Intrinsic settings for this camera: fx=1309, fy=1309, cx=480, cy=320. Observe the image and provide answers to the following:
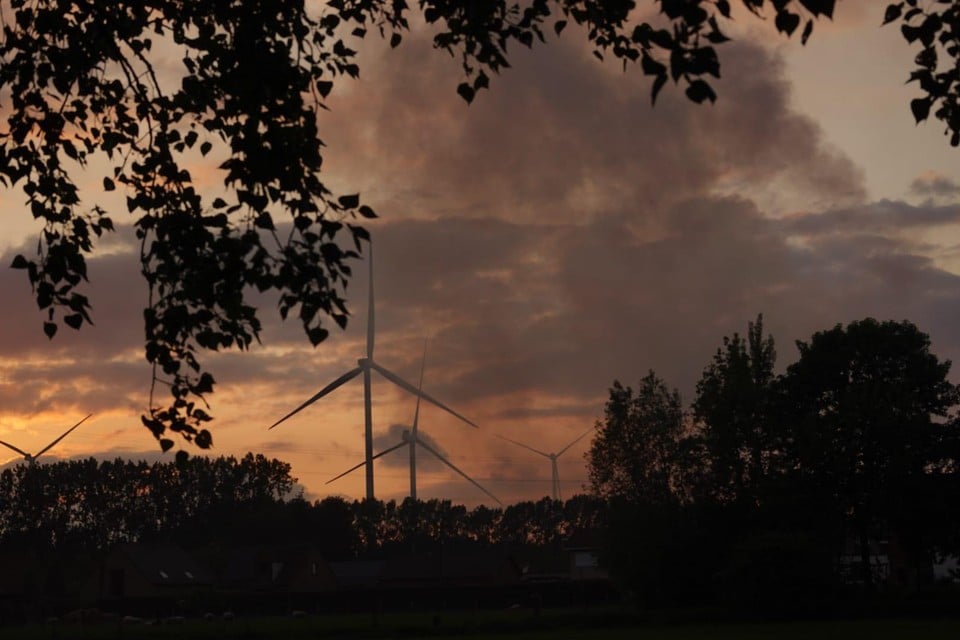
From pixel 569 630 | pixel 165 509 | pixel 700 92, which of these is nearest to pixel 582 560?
pixel 569 630

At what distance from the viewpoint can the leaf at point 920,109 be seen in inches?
486

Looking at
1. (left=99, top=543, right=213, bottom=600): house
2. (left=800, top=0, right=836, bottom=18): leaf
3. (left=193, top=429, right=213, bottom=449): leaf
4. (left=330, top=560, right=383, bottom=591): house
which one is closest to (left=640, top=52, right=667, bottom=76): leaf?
(left=800, top=0, right=836, bottom=18): leaf

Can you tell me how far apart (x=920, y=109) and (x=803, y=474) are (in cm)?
6832

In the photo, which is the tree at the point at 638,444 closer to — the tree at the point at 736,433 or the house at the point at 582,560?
the tree at the point at 736,433

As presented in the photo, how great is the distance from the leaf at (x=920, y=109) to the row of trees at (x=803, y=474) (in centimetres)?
5767

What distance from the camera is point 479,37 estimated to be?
13.5m

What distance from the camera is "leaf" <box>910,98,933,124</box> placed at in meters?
12.3

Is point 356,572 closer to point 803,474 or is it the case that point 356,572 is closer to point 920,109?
point 803,474

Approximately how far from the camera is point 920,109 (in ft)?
40.6

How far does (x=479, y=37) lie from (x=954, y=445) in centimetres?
A: 7257

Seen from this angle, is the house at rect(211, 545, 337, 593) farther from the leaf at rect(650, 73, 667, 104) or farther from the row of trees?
the leaf at rect(650, 73, 667, 104)

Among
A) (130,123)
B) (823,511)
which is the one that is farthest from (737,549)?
(130,123)

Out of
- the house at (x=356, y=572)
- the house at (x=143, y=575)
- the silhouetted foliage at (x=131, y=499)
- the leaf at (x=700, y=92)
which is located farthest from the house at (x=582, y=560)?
the leaf at (x=700, y=92)

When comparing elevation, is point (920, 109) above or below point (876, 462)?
below
